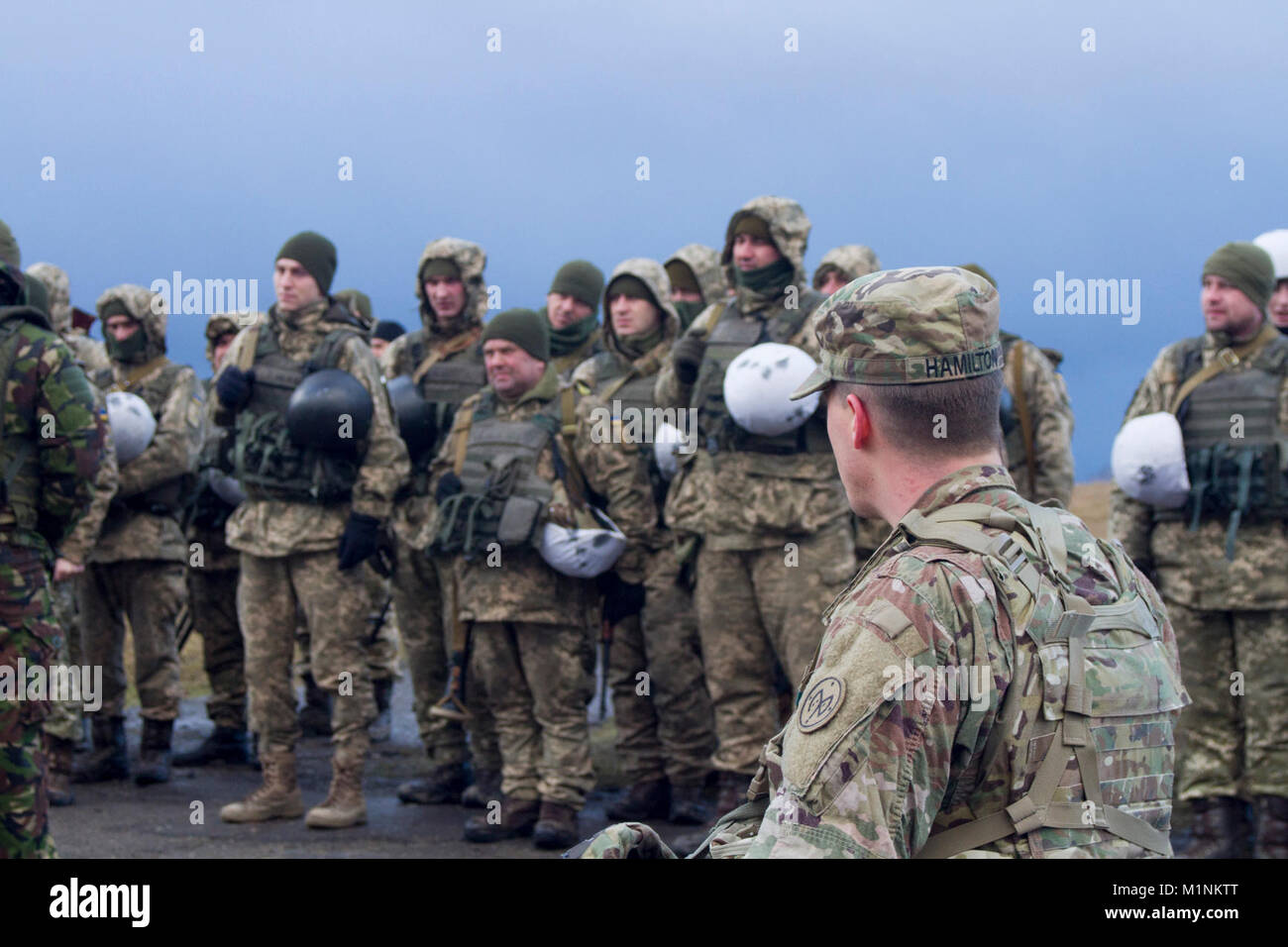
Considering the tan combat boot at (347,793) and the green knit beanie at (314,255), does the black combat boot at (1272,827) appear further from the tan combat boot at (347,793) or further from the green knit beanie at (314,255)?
the green knit beanie at (314,255)

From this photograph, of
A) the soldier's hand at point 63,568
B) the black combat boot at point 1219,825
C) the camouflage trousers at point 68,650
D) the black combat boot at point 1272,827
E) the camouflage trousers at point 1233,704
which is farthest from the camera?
the camouflage trousers at point 68,650

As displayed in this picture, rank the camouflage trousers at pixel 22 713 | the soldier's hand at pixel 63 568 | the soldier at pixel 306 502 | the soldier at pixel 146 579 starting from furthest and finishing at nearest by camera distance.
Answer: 1. the soldier at pixel 146 579
2. the soldier at pixel 306 502
3. the soldier's hand at pixel 63 568
4. the camouflage trousers at pixel 22 713

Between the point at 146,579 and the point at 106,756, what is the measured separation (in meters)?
1.07

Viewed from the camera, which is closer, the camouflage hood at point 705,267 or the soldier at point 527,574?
the soldier at point 527,574

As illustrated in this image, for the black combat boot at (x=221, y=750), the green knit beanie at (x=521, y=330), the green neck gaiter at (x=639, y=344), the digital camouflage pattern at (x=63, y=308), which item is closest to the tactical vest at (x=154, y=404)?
the digital camouflage pattern at (x=63, y=308)

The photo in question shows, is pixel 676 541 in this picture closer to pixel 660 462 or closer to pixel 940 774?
pixel 660 462

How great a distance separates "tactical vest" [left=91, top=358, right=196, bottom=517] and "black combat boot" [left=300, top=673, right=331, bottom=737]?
1897 mm

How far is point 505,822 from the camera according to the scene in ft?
21.2

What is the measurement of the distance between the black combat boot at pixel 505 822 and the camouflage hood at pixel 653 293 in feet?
8.21

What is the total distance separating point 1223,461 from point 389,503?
386 cm

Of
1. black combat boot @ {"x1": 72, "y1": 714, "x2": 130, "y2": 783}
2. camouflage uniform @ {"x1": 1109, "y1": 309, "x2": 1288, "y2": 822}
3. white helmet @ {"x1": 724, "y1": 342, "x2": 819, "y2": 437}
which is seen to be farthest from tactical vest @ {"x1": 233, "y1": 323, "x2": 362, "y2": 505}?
camouflage uniform @ {"x1": 1109, "y1": 309, "x2": 1288, "y2": 822}

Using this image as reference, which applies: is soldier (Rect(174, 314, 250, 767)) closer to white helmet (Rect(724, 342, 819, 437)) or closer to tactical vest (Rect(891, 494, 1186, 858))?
white helmet (Rect(724, 342, 819, 437))

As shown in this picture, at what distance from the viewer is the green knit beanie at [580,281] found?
26.2 ft

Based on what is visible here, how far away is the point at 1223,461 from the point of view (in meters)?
6.08
